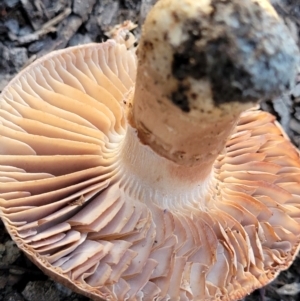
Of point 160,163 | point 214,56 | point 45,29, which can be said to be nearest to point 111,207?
point 160,163

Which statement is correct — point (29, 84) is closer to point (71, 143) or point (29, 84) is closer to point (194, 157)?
point (71, 143)

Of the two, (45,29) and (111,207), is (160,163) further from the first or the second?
(45,29)

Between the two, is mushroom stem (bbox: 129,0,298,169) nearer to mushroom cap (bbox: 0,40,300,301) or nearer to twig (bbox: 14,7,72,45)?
mushroom cap (bbox: 0,40,300,301)

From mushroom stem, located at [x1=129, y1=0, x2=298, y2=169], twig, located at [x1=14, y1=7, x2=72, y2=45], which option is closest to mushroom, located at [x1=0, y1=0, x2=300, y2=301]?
mushroom stem, located at [x1=129, y1=0, x2=298, y2=169]

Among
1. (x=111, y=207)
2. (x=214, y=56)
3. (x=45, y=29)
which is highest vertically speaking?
(x=214, y=56)

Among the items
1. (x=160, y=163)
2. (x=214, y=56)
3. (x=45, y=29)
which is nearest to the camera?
(x=214, y=56)
